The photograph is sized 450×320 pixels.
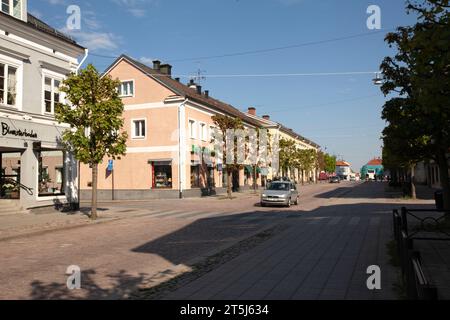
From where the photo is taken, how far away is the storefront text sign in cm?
1747

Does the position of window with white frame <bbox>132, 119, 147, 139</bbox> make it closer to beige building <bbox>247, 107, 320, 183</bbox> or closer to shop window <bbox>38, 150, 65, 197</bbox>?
shop window <bbox>38, 150, 65, 197</bbox>

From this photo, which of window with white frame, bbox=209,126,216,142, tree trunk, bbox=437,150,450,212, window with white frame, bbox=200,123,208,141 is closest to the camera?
tree trunk, bbox=437,150,450,212

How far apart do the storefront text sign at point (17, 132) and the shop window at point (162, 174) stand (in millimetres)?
15769

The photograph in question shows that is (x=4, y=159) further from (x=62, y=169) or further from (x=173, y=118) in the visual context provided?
(x=173, y=118)

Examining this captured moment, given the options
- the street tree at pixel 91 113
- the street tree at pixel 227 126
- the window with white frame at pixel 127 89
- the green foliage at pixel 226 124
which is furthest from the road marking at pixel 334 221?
the window with white frame at pixel 127 89

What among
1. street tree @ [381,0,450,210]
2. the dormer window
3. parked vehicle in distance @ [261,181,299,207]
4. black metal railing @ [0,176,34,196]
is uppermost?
the dormer window

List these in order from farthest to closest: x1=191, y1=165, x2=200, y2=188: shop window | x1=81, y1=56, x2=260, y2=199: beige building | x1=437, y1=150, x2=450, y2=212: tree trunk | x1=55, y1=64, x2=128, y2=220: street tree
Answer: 1. x1=191, y1=165, x2=200, y2=188: shop window
2. x1=81, y1=56, x2=260, y2=199: beige building
3. x1=55, y1=64, x2=128, y2=220: street tree
4. x1=437, y1=150, x2=450, y2=212: tree trunk

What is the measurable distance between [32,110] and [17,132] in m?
1.38

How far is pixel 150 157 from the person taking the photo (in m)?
35.0

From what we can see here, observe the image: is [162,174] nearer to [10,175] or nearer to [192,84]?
[10,175]

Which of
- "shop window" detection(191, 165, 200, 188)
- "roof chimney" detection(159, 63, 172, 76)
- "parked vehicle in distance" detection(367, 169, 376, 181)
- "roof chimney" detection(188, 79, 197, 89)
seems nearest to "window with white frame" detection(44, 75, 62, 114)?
"shop window" detection(191, 165, 200, 188)

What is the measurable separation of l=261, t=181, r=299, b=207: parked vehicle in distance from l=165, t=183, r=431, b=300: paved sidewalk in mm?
11300

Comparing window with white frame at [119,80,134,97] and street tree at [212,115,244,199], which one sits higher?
window with white frame at [119,80,134,97]

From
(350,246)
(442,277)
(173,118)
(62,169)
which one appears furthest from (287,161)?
(442,277)
